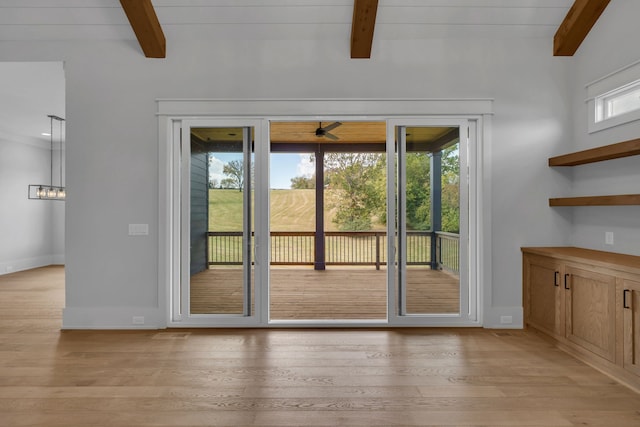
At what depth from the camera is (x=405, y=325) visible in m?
3.76

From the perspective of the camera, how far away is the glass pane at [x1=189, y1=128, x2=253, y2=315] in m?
3.79

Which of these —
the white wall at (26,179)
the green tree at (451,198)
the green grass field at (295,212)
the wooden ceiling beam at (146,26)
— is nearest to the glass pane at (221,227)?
the wooden ceiling beam at (146,26)

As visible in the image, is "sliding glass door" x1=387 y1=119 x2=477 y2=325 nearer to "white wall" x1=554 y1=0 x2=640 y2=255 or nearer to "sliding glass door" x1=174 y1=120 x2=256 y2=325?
"white wall" x1=554 y1=0 x2=640 y2=255

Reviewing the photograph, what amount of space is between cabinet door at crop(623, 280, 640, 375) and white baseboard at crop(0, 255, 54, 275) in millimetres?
9635

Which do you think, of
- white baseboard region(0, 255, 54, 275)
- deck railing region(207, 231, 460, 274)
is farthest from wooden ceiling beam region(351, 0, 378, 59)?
white baseboard region(0, 255, 54, 275)

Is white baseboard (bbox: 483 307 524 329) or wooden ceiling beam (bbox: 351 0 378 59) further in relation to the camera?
white baseboard (bbox: 483 307 524 329)

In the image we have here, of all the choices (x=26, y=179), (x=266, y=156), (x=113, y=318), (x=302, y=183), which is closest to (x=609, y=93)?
(x=266, y=156)

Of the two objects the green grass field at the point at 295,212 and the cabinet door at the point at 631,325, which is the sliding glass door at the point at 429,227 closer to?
the cabinet door at the point at 631,325

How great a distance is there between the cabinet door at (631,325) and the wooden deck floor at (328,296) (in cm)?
146

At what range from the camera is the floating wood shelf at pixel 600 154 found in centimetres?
281

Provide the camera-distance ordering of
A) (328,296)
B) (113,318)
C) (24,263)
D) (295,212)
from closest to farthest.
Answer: (113,318)
(328,296)
(24,263)
(295,212)

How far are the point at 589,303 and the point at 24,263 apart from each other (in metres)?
9.71

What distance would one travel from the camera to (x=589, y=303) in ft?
9.52

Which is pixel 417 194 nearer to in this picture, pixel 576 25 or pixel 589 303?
pixel 589 303
